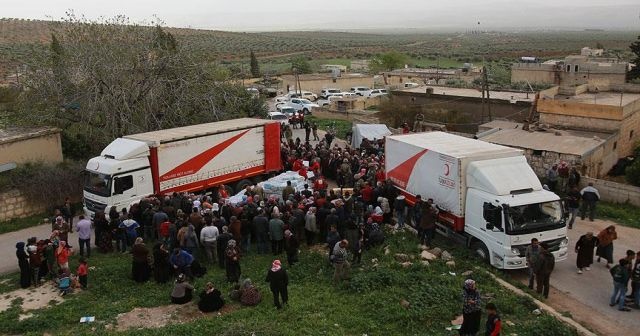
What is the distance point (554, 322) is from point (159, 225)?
403 inches

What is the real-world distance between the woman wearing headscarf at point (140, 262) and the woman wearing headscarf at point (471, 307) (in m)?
7.67

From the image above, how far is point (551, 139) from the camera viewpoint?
24719 millimetres

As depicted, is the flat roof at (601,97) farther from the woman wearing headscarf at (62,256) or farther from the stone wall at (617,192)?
the woman wearing headscarf at (62,256)

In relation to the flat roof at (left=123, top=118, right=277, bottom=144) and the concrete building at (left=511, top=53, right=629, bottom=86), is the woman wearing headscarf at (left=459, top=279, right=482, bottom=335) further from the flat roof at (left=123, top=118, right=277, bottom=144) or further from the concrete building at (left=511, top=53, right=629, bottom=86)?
the concrete building at (left=511, top=53, right=629, bottom=86)

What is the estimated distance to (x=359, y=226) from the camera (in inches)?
605

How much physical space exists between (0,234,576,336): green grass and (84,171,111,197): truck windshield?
3837 millimetres

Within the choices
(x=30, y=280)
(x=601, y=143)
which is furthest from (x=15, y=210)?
(x=601, y=143)

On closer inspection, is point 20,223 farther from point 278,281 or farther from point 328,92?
point 328,92

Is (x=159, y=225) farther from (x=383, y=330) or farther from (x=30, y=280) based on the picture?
(x=383, y=330)

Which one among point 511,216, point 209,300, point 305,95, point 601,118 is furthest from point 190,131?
point 305,95

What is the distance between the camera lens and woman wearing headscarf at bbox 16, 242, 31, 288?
13.5 meters

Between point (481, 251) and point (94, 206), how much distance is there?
12072 mm

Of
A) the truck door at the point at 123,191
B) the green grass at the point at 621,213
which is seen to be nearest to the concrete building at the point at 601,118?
the green grass at the point at 621,213

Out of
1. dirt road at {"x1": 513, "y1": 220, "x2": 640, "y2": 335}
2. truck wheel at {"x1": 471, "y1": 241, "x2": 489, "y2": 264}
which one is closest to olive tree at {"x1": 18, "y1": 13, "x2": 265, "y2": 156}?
truck wheel at {"x1": 471, "y1": 241, "x2": 489, "y2": 264}
